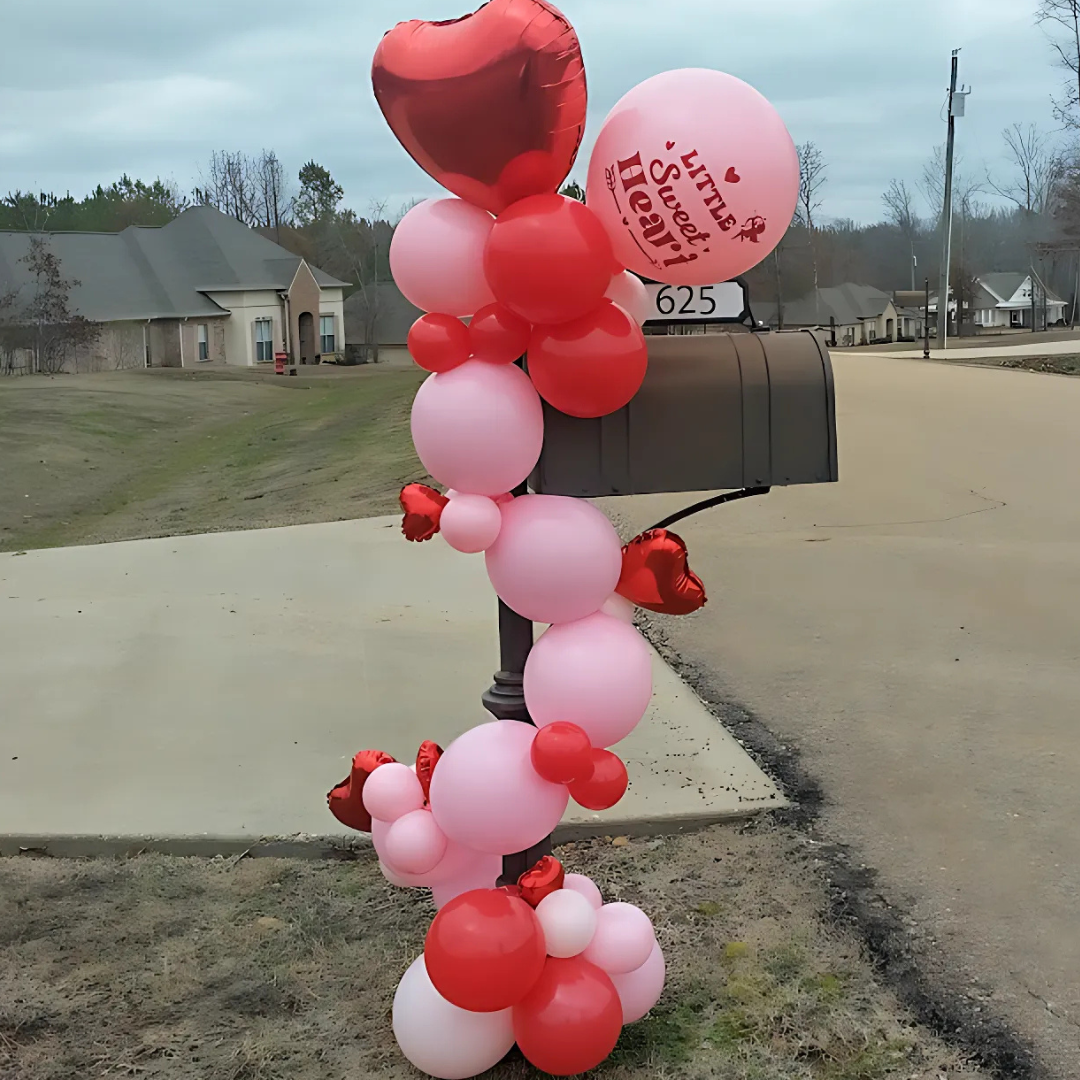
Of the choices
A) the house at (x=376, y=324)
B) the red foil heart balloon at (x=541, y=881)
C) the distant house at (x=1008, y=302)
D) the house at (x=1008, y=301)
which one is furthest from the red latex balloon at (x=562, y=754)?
the house at (x=1008, y=301)

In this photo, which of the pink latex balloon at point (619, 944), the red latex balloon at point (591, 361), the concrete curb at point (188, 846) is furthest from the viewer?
the concrete curb at point (188, 846)

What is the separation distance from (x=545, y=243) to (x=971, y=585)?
17.8ft

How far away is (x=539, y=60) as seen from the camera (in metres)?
Result: 2.24

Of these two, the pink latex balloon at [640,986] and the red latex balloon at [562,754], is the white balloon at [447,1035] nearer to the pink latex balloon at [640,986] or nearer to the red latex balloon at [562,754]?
the pink latex balloon at [640,986]

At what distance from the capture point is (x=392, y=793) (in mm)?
2709

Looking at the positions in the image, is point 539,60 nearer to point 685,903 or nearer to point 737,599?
point 685,903

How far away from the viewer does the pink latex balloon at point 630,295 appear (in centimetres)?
261

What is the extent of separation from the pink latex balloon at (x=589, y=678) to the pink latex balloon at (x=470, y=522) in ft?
0.88

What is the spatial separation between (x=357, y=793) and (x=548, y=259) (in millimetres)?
1348

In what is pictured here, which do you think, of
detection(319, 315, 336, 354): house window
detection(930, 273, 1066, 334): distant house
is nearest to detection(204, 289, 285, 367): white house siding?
detection(319, 315, 336, 354): house window

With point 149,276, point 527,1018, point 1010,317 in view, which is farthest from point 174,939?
point 1010,317

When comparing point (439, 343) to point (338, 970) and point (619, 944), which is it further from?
point (338, 970)

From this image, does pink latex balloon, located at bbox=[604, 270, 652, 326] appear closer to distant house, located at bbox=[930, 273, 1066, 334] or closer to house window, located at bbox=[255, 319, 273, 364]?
house window, located at bbox=[255, 319, 273, 364]

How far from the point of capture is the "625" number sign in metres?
2.62
